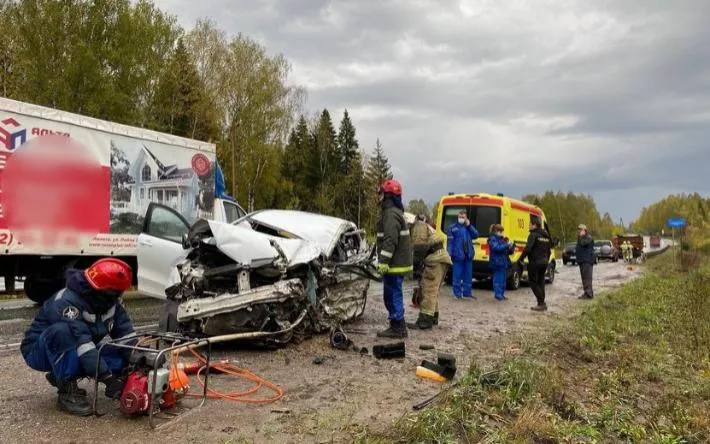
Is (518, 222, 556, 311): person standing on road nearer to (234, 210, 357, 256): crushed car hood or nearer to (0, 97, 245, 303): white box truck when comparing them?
(234, 210, 357, 256): crushed car hood

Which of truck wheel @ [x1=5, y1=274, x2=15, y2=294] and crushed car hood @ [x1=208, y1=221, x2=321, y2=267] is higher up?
crushed car hood @ [x1=208, y1=221, x2=321, y2=267]

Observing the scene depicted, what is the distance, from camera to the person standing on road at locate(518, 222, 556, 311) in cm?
1077

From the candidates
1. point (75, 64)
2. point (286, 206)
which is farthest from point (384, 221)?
point (286, 206)

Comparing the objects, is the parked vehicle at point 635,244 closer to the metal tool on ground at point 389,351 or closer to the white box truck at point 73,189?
the white box truck at point 73,189

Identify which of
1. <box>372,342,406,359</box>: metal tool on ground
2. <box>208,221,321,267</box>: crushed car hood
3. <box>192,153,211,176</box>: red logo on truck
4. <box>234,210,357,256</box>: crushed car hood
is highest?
<box>192,153,211,176</box>: red logo on truck

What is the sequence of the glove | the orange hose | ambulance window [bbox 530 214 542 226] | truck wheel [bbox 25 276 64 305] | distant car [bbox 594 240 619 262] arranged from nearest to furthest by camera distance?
the glove < the orange hose < truck wheel [bbox 25 276 64 305] < ambulance window [bbox 530 214 542 226] < distant car [bbox 594 240 619 262]

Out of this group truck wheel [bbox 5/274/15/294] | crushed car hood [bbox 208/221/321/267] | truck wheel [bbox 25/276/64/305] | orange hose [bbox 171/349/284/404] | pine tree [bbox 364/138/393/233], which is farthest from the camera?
pine tree [bbox 364/138/393/233]

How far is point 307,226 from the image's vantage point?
23.8 ft

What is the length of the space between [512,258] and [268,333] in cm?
918

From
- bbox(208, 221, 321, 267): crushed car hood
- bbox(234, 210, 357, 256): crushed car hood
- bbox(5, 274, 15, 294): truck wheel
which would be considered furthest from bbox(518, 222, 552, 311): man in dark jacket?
bbox(5, 274, 15, 294): truck wheel

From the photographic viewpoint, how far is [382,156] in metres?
58.3

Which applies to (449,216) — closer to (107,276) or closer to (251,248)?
(251,248)

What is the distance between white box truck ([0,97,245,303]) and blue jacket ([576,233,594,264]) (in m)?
7.71

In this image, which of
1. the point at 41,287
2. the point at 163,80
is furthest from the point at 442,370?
the point at 163,80
